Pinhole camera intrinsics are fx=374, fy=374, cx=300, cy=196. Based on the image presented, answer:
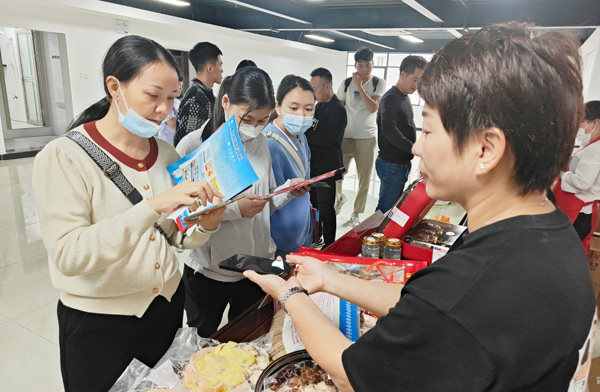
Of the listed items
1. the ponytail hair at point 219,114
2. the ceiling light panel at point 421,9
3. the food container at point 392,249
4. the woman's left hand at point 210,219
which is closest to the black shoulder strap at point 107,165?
the woman's left hand at point 210,219

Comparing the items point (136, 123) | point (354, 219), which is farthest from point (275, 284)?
point (354, 219)

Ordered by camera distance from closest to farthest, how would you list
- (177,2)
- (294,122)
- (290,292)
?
1. (290,292)
2. (294,122)
3. (177,2)

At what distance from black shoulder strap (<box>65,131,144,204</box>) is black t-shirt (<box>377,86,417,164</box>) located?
293 centimetres

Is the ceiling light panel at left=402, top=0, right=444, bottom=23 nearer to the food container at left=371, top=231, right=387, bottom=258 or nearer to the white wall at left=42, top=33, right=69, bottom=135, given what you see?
the food container at left=371, top=231, right=387, bottom=258

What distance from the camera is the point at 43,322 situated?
2424mm

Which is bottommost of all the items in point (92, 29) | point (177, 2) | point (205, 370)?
point (205, 370)

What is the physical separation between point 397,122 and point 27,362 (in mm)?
3330

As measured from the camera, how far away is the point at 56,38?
24.1ft

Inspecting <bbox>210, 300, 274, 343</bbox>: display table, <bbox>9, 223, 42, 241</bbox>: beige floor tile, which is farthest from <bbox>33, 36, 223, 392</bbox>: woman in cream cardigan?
<bbox>9, 223, 42, 241</bbox>: beige floor tile

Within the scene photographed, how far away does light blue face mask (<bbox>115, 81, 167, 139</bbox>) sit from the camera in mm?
1096

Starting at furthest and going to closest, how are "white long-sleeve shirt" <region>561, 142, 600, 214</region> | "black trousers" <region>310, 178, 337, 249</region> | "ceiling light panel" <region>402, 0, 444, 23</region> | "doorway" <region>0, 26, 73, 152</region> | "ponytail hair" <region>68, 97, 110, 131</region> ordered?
"doorway" <region>0, 26, 73, 152</region>, "ceiling light panel" <region>402, 0, 444, 23</region>, "black trousers" <region>310, 178, 337, 249</region>, "white long-sleeve shirt" <region>561, 142, 600, 214</region>, "ponytail hair" <region>68, 97, 110, 131</region>

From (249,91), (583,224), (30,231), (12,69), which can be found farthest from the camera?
(12,69)

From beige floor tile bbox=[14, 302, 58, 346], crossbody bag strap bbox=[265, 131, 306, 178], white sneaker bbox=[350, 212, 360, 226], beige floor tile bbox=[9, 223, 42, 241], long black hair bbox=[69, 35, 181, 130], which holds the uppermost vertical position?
long black hair bbox=[69, 35, 181, 130]

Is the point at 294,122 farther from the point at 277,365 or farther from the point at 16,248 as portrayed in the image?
the point at 16,248
